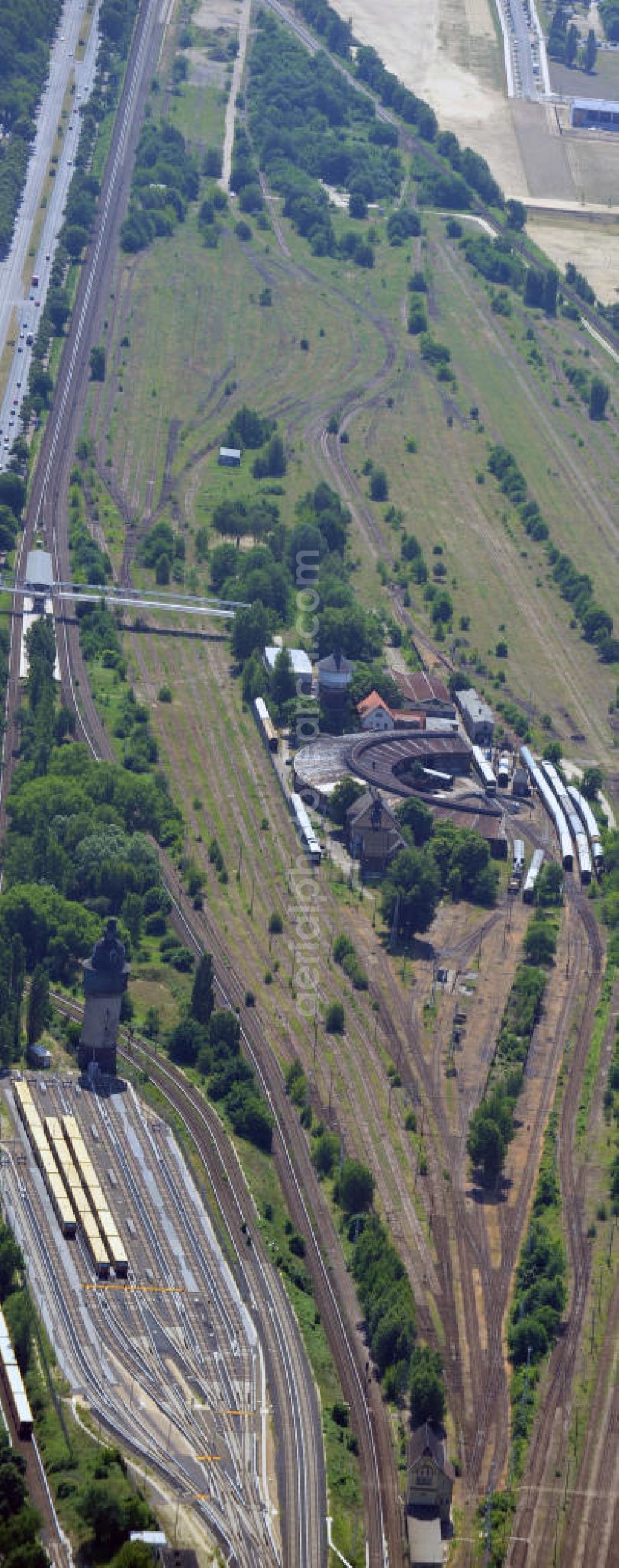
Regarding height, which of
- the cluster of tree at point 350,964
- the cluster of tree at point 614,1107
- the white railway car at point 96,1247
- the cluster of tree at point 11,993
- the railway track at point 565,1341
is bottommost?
the railway track at point 565,1341

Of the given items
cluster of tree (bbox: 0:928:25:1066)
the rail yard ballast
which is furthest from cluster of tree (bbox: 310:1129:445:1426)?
cluster of tree (bbox: 0:928:25:1066)

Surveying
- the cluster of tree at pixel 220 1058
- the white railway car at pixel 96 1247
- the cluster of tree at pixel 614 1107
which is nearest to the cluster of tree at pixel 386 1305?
the cluster of tree at pixel 220 1058

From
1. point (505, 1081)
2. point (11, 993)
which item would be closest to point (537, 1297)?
point (505, 1081)

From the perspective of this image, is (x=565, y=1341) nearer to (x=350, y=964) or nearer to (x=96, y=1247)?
(x=96, y=1247)

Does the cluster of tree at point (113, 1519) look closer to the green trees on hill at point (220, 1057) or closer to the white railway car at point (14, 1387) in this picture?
the white railway car at point (14, 1387)

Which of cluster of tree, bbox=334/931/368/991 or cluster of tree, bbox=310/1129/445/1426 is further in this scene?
cluster of tree, bbox=334/931/368/991

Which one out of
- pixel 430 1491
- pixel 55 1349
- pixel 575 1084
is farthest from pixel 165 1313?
pixel 575 1084

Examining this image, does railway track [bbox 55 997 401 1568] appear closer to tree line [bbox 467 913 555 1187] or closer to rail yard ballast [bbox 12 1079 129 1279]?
rail yard ballast [bbox 12 1079 129 1279]
